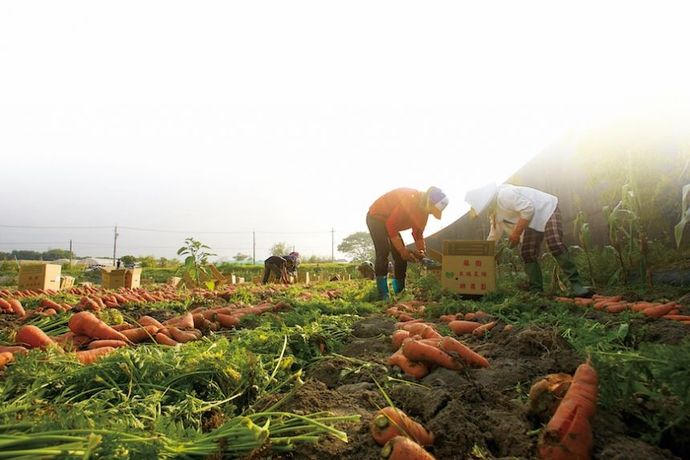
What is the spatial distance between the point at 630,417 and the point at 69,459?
1.74 metres

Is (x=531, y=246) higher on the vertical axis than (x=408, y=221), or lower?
lower

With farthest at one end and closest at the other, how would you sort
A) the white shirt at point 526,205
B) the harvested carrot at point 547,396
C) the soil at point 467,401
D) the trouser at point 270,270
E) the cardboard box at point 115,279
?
1. the trouser at point 270,270
2. the cardboard box at point 115,279
3. the white shirt at point 526,205
4. the harvested carrot at point 547,396
5. the soil at point 467,401

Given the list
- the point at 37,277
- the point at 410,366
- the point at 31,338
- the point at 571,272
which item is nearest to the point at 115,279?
the point at 37,277

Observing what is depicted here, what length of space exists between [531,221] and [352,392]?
4.89 meters

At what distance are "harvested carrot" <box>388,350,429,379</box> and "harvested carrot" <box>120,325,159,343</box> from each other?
1910mm

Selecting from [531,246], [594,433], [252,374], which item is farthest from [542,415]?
[531,246]

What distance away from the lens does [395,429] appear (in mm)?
1467

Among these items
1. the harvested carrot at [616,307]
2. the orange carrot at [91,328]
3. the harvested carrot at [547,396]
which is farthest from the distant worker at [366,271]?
the harvested carrot at [547,396]

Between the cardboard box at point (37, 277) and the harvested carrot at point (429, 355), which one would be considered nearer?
the harvested carrot at point (429, 355)

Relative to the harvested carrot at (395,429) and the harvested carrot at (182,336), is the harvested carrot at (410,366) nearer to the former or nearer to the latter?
the harvested carrot at (395,429)

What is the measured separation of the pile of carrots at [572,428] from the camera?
52.5 inches

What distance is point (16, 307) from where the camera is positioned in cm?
505

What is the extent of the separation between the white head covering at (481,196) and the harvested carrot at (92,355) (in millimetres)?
5182

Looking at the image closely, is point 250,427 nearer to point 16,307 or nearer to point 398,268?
point 16,307
